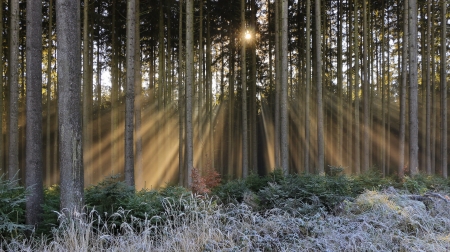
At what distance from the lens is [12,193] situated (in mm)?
5660

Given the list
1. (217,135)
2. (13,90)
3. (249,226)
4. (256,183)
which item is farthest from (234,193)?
(217,135)

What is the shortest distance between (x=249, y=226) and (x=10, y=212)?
3869 mm

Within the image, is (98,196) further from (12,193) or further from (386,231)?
(386,231)

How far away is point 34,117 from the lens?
612cm

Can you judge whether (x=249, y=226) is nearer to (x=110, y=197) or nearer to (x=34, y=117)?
(x=110, y=197)

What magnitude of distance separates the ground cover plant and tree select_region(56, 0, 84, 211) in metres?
0.43

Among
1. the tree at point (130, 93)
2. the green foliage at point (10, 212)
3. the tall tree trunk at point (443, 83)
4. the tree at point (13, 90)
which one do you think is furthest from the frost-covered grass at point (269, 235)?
the tall tree trunk at point (443, 83)

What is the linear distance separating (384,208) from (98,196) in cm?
534

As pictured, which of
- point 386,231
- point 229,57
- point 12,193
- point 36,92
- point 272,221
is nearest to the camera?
point 386,231

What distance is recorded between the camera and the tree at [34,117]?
5.88 metres

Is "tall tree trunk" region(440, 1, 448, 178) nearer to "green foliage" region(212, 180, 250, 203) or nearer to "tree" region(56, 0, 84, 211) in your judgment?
"green foliage" region(212, 180, 250, 203)

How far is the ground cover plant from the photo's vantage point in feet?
14.0

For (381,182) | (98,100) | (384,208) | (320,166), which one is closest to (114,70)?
(98,100)

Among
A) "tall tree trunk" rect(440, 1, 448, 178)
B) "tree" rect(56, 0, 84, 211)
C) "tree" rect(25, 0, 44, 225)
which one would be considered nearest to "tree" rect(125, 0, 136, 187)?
"tree" rect(25, 0, 44, 225)
